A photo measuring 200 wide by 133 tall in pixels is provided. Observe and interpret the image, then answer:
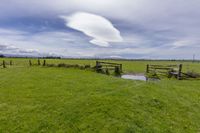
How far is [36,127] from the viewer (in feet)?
27.1

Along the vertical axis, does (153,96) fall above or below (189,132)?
above

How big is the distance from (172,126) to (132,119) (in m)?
1.86

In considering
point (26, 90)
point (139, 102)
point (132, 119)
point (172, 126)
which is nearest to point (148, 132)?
point (132, 119)

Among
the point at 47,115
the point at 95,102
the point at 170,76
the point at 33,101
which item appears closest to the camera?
the point at 47,115

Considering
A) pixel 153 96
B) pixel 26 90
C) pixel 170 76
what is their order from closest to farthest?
1. pixel 153 96
2. pixel 26 90
3. pixel 170 76

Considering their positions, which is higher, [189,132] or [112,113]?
[112,113]

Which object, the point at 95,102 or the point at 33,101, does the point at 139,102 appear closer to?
the point at 95,102

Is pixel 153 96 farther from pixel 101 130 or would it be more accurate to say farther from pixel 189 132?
pixel 101 130

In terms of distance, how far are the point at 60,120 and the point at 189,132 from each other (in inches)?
225

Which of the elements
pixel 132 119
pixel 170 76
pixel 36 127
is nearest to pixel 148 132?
pixel 132 119

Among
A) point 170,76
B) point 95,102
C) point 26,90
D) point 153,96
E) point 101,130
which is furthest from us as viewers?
point 170,76

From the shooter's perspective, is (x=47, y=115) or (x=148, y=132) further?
(x=47, y=115)

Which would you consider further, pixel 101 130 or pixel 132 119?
pixel 132 119

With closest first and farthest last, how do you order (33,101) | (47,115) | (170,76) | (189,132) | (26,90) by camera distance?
(189,132) < (47,115) < (33,101) < (26,90) < (170,76)
